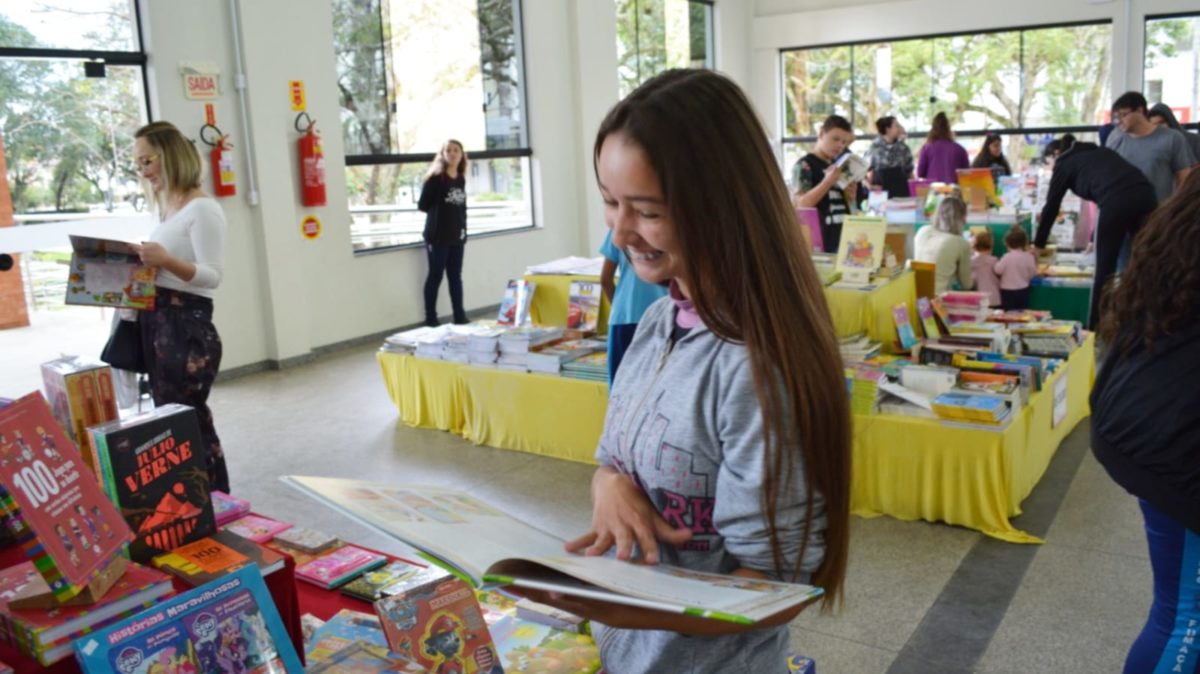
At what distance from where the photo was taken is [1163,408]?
5.70 feet

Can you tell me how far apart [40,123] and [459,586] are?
214 inches

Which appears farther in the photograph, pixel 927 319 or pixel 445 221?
pixel 445 221

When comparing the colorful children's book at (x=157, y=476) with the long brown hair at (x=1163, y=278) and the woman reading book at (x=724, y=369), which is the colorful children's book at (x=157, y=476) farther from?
the long brown hair at (x=1163, y=278)

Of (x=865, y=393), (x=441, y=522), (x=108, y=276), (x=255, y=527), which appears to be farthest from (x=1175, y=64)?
(x=441, y=522)

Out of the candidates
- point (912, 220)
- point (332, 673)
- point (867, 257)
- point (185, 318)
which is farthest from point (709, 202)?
point (912, 220)

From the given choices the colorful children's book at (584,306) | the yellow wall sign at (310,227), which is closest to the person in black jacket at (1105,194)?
the colorful children's book at (584,306)

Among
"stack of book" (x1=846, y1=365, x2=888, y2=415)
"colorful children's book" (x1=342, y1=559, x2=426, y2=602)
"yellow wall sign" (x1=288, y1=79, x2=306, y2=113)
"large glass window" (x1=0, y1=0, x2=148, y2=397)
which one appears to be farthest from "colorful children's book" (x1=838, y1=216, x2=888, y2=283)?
"large glass window" (x1=0, y1=0, x2=148, y2=397)

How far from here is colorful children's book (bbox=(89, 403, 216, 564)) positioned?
1.32 m

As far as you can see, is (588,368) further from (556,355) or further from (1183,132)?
(1183,132)

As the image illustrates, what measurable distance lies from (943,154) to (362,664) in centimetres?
927

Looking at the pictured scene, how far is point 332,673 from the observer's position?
1324 mm

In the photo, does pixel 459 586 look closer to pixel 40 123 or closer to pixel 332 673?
pixel 332 673

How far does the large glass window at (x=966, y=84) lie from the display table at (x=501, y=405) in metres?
9.12

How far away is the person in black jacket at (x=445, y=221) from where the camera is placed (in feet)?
24.4
